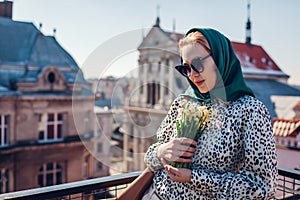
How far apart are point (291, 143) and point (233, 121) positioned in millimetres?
3823

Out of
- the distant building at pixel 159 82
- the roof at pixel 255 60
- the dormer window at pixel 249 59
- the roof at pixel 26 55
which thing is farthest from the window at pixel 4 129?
the dormer window at pixel 249 59

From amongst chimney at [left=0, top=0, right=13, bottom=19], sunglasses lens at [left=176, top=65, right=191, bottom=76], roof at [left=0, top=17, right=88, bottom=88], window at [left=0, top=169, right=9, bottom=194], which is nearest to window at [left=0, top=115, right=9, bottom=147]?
window at [left=0, top=169, right=9, bottom=194]

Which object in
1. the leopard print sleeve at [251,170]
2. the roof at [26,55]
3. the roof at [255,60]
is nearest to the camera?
the leopard print sleeve at [251,170]

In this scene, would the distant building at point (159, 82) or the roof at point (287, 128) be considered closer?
the roof at point (287, 128)

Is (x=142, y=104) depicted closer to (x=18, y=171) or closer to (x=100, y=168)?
(x=100, y=168)

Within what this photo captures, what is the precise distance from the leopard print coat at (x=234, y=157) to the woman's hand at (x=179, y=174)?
19 mm

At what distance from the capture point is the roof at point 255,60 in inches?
526

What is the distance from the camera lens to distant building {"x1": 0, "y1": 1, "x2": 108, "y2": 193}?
787 centimetres

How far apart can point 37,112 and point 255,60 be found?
10.1m

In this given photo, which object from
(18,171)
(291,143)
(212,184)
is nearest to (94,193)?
(212,184)

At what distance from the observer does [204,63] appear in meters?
1.21

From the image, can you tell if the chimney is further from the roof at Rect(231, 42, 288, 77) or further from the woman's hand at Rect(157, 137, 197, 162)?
the woman's hand at Rect(157, 137, 197, 162)

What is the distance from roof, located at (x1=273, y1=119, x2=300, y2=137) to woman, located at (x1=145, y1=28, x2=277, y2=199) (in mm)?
3662

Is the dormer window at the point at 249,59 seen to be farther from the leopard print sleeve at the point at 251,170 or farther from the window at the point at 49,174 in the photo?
the leopard print sleeve at the point at 251,170
